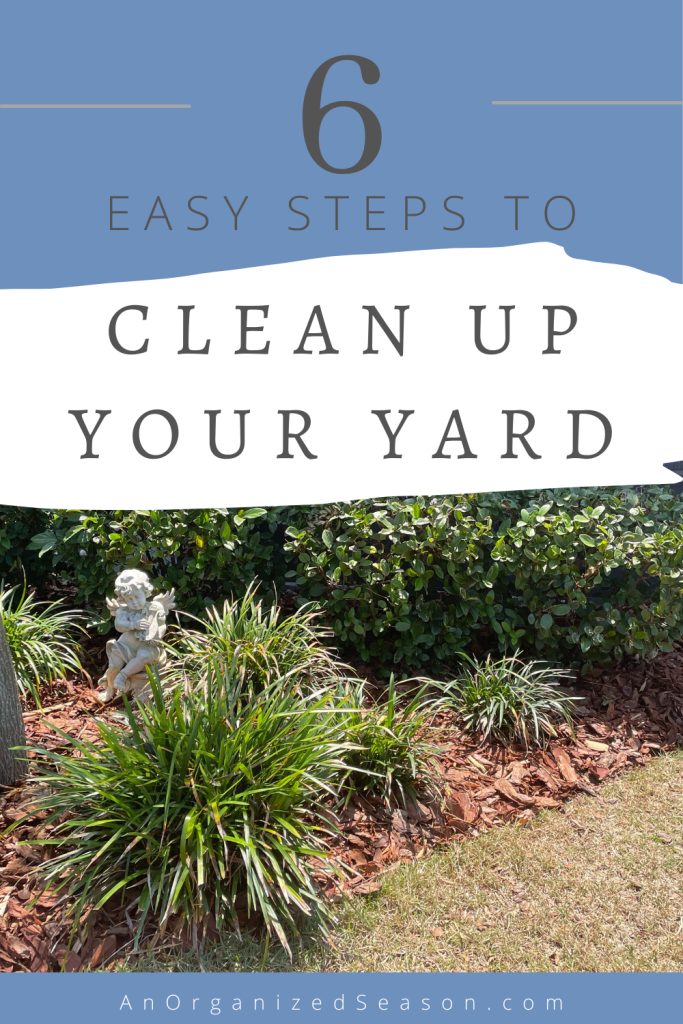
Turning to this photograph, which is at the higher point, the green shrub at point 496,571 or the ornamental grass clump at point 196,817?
the green shrub at point 496,571

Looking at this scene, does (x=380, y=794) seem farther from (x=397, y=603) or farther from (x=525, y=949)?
(x=397, y=603)

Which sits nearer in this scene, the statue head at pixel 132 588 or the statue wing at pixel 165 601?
the statue head at pixel 132 588

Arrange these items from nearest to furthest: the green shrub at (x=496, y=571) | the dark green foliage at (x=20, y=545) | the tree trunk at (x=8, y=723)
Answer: the tree trunk at (x=8, y=723) → the green shrub at (x=496, y=571) → the dark green foliage at (x=20, y=545)

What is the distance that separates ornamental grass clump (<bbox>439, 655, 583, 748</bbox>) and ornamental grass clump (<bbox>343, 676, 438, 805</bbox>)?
0.68 m

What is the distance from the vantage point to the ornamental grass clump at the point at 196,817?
2990 mm

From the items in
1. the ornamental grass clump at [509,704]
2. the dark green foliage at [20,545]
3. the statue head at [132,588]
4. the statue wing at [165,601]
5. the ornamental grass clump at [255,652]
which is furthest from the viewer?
the dark green foliage at [20,545]

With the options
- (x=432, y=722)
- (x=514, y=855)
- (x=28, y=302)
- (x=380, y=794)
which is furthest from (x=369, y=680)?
(x=28, y=302)

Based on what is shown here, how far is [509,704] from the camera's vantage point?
4.48 metres

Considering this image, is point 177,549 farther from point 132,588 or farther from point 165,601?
point 132,588

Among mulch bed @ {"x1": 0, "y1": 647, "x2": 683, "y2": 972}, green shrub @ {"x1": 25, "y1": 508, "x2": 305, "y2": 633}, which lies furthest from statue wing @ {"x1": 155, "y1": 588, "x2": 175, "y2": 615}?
mulch bed @ {"x1": 0, "y1": 647, "x2": 683, "y2": 972}

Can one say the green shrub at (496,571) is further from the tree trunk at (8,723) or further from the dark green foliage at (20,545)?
the dark green foliage at (20,545)

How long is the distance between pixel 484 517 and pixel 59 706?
2.87 meters

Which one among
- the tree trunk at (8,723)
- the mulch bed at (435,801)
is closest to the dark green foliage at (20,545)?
the mulch bed at (435,801)

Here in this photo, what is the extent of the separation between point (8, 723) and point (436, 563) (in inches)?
105
